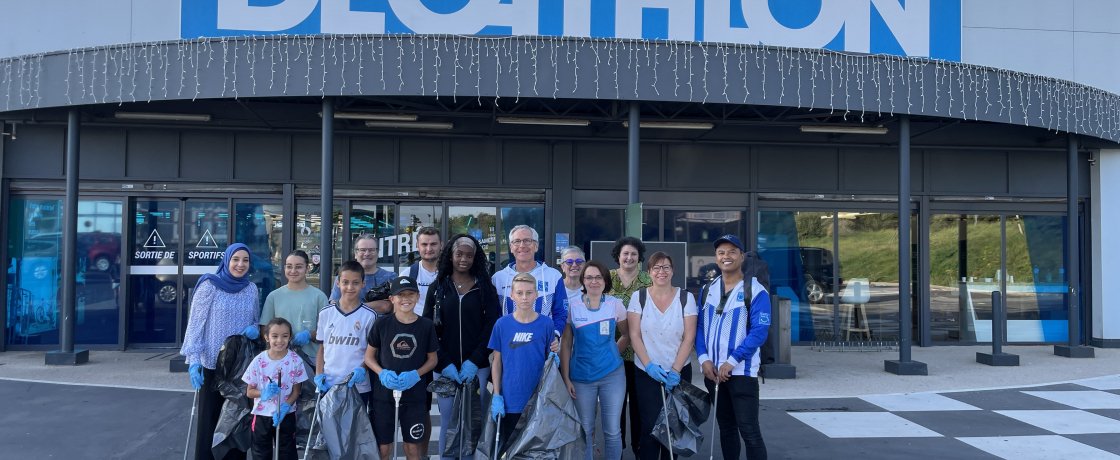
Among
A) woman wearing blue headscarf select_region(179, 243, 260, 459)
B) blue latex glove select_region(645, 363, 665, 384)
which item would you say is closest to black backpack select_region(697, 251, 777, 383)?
blue latex glove select_region(645, 363, 665, 384)

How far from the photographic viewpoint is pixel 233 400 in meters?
4.79

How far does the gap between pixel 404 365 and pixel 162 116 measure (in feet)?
25.5

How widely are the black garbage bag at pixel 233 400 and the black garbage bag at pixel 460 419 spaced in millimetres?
1214

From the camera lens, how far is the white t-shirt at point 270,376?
15.5 ft

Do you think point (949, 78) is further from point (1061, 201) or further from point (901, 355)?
point (1061, 201)

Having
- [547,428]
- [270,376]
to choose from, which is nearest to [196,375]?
[270,376]

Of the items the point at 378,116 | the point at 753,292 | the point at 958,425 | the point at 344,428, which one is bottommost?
the point at 958,425

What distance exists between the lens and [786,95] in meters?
8.78

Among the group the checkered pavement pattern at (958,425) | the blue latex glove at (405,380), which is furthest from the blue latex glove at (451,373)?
the checkered pavement pattern at (958,425)

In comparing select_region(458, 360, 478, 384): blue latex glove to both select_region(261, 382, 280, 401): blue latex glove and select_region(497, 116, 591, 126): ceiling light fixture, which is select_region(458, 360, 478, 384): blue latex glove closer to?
select_region(261, 382, 280, 401): blue latex glove

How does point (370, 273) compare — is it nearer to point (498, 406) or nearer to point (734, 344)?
point (498, 406)

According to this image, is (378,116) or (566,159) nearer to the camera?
(378,116)

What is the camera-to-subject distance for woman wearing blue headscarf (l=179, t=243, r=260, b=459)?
4.86 m

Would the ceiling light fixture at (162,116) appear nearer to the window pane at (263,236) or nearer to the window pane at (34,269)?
the window pane at (263,236)
